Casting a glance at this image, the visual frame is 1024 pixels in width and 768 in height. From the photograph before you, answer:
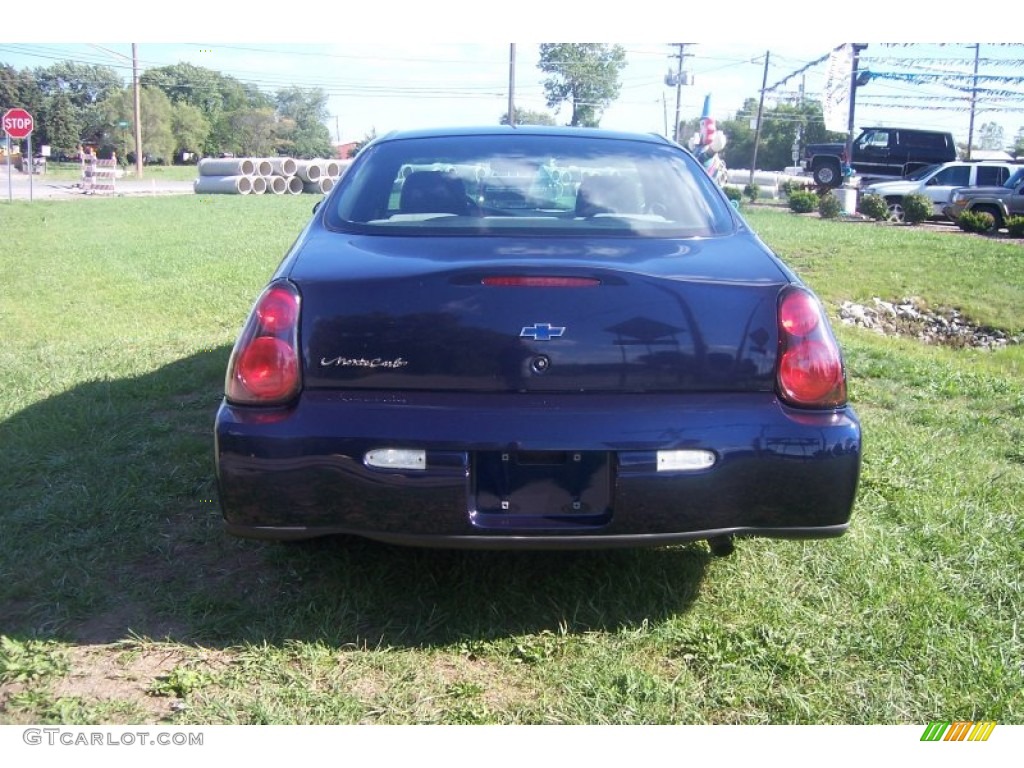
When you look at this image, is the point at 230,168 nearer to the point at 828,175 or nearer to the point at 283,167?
the point at 283,167

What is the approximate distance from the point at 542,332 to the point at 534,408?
21cm

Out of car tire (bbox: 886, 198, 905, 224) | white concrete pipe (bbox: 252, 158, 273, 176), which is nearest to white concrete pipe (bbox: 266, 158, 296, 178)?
white concrete pipe (bbox: 252, 158, 273, 176)

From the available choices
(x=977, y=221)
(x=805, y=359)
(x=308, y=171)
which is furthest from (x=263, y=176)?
(x=805, y=359)

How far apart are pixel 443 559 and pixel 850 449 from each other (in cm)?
145

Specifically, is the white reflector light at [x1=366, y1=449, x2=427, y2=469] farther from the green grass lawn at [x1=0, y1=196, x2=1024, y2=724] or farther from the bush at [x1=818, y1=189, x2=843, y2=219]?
the bush at [x1=818, y1=189, x2=843, y2=219]

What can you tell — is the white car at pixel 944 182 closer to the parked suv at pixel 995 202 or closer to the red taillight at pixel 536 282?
the parked suv at pixel 995 202

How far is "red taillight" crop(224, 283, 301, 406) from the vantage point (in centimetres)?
257

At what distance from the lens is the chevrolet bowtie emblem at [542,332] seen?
252 centimetres

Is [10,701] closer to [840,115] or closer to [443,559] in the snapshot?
[443,559]

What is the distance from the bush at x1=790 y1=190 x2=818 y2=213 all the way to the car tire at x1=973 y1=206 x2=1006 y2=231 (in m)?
5.83

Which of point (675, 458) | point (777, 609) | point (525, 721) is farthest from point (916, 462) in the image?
point (525, 721)

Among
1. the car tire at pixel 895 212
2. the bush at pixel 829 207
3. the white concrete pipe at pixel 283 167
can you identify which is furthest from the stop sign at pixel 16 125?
the car tire at pixel 895 212

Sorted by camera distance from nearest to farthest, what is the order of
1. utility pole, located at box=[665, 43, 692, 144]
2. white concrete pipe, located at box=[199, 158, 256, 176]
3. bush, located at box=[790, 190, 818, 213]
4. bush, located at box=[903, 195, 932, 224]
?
1. bush, located at box=[903, 195, 932, 224]
2. bush, located at box=[790, 190, 818, 213]
3. white concrete pipe, located at box=[199, 158, 256, 176]
4. utility pole, located at box=[665, 43, 692, 144]

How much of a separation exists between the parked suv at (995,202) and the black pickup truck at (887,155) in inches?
428
